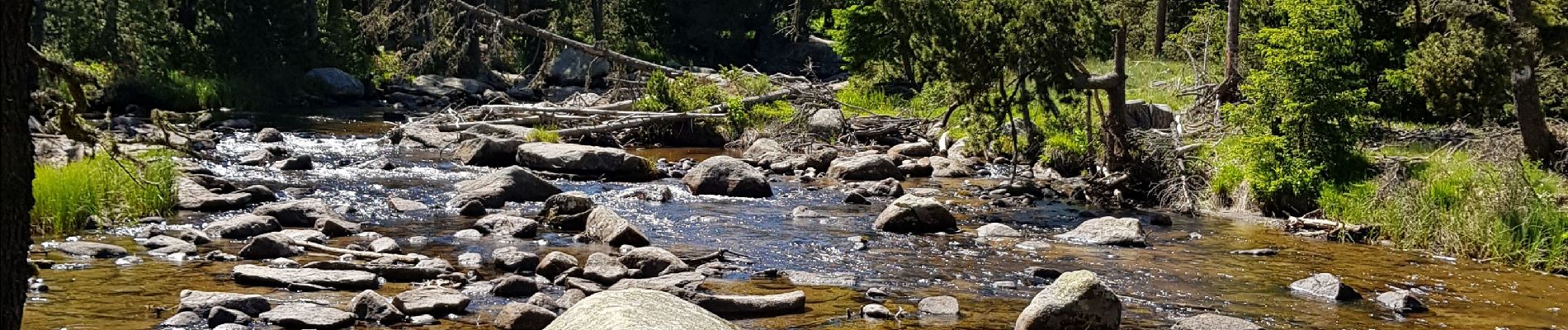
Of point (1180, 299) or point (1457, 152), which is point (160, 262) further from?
point (1457, 152)

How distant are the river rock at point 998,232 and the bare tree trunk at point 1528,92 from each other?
22.5ft

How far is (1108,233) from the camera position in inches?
624

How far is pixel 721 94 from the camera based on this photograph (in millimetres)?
30125

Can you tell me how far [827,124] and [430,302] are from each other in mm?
16636

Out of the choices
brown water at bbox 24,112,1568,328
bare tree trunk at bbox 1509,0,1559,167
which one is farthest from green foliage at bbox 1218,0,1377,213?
bare tree trunk at bbox 1509,0,1559,167

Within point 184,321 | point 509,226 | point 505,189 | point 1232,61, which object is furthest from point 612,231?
point 1232,61

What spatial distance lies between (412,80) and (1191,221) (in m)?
30.9

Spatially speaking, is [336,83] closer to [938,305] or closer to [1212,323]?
[938,305]

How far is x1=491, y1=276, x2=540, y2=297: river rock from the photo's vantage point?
11.8 metres

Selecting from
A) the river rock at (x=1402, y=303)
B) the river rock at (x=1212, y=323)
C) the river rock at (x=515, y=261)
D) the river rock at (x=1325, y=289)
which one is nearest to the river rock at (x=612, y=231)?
the river rock at (x=515, y=261)

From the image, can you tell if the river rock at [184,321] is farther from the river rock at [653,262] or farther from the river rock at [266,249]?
the river rock at [653,262]

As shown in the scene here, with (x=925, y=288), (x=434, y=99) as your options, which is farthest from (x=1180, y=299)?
(x=434, y=99)

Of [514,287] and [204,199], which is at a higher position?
[204,199]

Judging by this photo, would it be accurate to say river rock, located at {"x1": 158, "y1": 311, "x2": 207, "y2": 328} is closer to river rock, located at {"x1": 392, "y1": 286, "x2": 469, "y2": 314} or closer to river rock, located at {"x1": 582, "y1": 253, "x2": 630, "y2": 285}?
river rock, located at {"x1": 392, "y1": 286, "x2": 469, "y2": 314}
